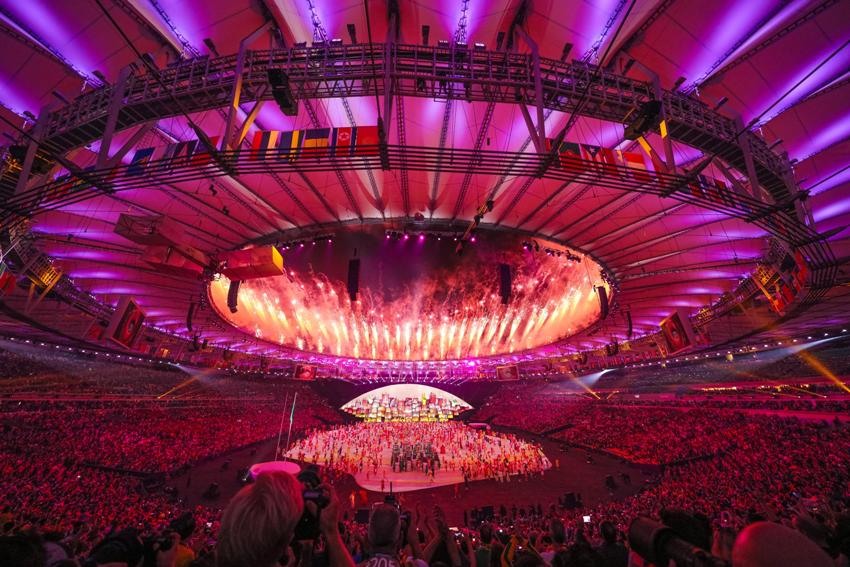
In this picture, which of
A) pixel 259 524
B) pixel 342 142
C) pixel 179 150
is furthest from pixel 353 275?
pixel 259 524

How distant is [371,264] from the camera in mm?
22266

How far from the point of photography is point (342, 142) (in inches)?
Answer: 308

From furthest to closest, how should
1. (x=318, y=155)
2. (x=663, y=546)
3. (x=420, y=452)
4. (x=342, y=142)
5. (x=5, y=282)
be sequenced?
(x=420, y=452), (x=5, y=282), (x=342, y=142), (x=318, y=155), (x=663, y=546)

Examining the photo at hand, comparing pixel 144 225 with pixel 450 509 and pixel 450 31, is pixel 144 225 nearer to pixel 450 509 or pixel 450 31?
pixel 450 31

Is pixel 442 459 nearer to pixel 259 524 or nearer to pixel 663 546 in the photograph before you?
pixel 663 546

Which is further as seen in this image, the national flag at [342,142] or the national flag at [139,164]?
the national flag at [139,164]

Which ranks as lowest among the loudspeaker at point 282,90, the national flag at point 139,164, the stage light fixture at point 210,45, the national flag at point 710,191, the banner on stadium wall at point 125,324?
the banner on stadium wall at point 125,324

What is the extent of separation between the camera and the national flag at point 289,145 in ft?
24.9

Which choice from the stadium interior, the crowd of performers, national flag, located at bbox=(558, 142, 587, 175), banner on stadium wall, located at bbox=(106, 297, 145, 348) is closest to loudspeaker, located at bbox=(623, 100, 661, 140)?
the stadium interior

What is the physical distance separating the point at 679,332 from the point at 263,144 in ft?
59.0

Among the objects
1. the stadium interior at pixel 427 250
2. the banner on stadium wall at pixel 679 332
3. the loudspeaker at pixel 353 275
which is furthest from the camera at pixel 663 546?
the banner on stadium wall at pixel 679 332

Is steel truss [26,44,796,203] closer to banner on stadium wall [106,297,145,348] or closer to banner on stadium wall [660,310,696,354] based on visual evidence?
banner on stadium wall [106,297,145,348]

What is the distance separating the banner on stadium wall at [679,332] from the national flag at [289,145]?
1689 cm

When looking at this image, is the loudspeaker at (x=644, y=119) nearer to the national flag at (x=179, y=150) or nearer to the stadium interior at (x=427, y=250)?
the stadium interior at (x=427, y=250)
